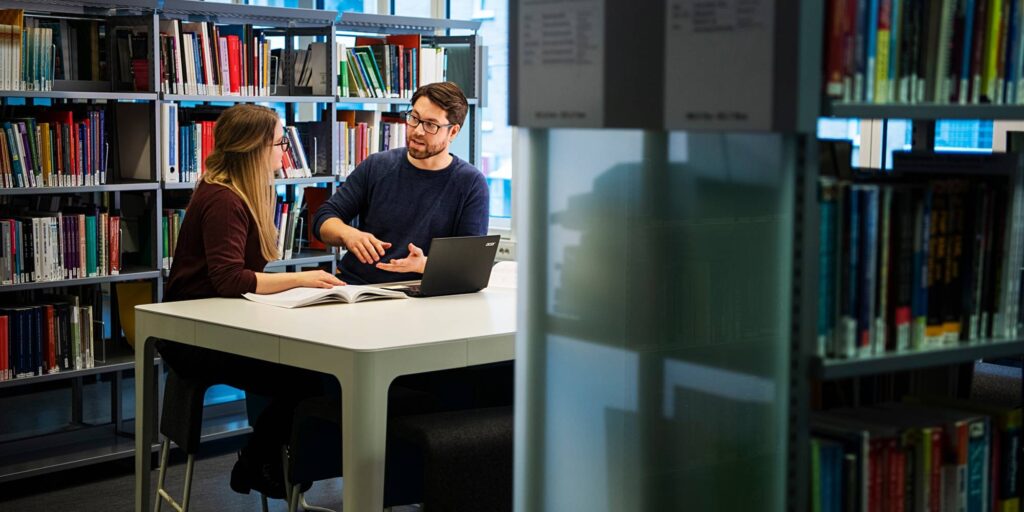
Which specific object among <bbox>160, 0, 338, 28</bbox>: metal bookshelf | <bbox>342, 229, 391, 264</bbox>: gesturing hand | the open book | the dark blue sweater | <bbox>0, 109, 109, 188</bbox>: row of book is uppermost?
<bbox>160, 0, 338, 28</bbox>: metal bookshelf

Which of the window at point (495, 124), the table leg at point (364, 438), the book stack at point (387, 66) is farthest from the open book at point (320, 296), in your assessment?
the window at point (495, 124)

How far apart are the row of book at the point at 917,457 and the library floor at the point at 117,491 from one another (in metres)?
2.41

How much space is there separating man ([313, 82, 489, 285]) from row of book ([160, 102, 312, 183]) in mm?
702

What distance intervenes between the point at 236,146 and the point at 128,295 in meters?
1.41

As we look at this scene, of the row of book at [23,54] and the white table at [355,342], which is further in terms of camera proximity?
the row of book at [23,54]

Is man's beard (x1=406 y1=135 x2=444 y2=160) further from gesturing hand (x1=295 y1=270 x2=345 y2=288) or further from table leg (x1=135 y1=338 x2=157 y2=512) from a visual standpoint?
table leg (x1=135 y1=338 x2=157 y2=512)

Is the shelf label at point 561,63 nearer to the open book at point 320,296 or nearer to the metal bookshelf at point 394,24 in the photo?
the open book at point 320,296

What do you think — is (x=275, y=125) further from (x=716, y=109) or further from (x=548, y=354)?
(x=716, y=109)

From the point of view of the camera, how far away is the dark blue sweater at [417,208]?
14.1 feet

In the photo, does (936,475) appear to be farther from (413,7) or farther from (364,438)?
(413,7)

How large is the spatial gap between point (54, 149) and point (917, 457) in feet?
11.6

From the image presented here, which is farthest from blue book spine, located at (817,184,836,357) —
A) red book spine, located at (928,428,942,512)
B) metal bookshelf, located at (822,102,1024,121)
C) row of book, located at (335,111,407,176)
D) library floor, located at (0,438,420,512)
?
row of book, located at (335,111,407,176)

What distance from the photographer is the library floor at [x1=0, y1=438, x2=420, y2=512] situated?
4.09 m

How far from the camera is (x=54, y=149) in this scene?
14.5ft
